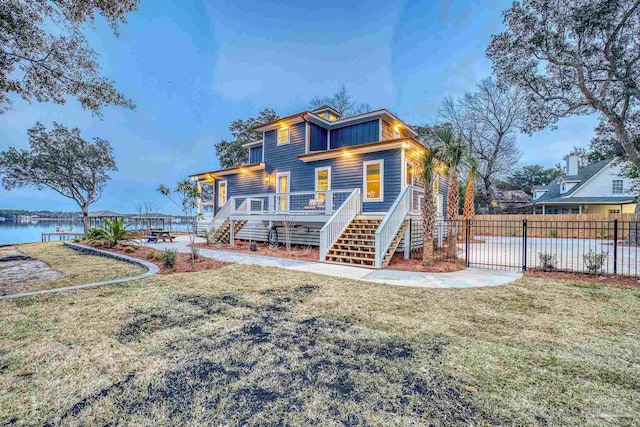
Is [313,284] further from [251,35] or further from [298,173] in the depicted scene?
[251,35]

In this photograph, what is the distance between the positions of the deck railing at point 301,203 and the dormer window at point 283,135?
3235 millimetres

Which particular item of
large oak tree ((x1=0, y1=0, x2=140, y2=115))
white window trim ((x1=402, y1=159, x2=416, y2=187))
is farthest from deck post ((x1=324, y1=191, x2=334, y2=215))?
large oak tree ((x1=0, y1=0, x2=140, y2=115))

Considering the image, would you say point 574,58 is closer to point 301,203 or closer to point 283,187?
point 301,203

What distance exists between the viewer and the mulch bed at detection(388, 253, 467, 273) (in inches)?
300

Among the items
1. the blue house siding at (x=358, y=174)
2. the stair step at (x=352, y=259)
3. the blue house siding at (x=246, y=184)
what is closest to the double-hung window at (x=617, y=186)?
the blue house siding at (x=358, y=174)

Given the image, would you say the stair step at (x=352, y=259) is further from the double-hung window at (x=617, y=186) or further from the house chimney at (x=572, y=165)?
the house chimney at (x=572, y=165)

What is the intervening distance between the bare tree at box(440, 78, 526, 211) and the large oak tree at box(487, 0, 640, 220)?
33.7ft

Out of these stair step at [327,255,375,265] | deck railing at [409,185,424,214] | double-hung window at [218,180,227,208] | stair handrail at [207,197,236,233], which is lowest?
stair step at [327,255,375,265]

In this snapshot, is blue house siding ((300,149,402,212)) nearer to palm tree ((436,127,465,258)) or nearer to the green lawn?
palm tree ((436,127,465,258))

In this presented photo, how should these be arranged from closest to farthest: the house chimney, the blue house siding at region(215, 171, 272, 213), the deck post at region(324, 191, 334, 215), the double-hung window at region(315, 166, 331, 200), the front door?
1. the deck post at region(324, 191, 334, 215)
2. the double-hung window at region(315, 166, 331, 200)
3. the front door
4. the blue house siding at region(215, 171, 272, 213)
5. the house chimney

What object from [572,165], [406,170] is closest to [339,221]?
[406,170]

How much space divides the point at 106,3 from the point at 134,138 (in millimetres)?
85112

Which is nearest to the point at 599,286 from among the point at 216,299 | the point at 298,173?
the point at 216,299

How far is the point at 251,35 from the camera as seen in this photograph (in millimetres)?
26641
